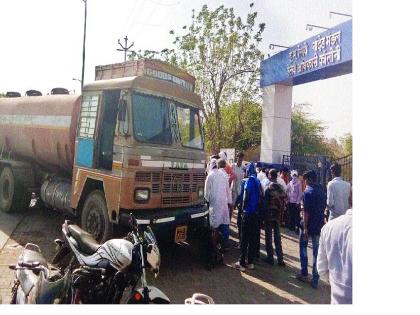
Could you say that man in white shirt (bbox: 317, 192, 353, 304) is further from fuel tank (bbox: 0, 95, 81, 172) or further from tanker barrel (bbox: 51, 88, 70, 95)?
tanker barrel (bbox: 51, 88, 70, 95)

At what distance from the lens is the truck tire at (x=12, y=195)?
6.09 meters

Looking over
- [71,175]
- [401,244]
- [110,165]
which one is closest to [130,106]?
[110,165]

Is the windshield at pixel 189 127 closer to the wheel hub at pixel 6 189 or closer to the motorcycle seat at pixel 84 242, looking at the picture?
the motorcycle seat at pixel 84 242

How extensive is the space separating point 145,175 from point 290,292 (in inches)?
78.9

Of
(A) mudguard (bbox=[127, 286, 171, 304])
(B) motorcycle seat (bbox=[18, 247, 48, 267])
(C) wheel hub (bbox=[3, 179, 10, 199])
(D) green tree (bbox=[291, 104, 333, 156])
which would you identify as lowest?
(A) mudguard (bbox=[127, 286, 171, 304])

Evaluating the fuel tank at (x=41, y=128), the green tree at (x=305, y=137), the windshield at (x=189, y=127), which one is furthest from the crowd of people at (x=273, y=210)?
the green tree at (x=305, y=137)

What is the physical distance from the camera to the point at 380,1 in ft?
11.9

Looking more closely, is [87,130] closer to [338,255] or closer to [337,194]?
[337,194]

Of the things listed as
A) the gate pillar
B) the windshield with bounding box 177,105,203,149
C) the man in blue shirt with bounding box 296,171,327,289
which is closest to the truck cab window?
the windshield with bounding box 177,105,203,149

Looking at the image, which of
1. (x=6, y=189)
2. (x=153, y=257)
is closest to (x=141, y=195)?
(x=153, y=257)

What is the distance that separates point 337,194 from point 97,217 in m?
2.81

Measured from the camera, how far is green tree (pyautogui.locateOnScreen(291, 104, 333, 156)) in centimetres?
732

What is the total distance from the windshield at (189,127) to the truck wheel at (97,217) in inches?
47.4

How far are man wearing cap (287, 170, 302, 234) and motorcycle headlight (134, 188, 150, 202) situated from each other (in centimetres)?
314
